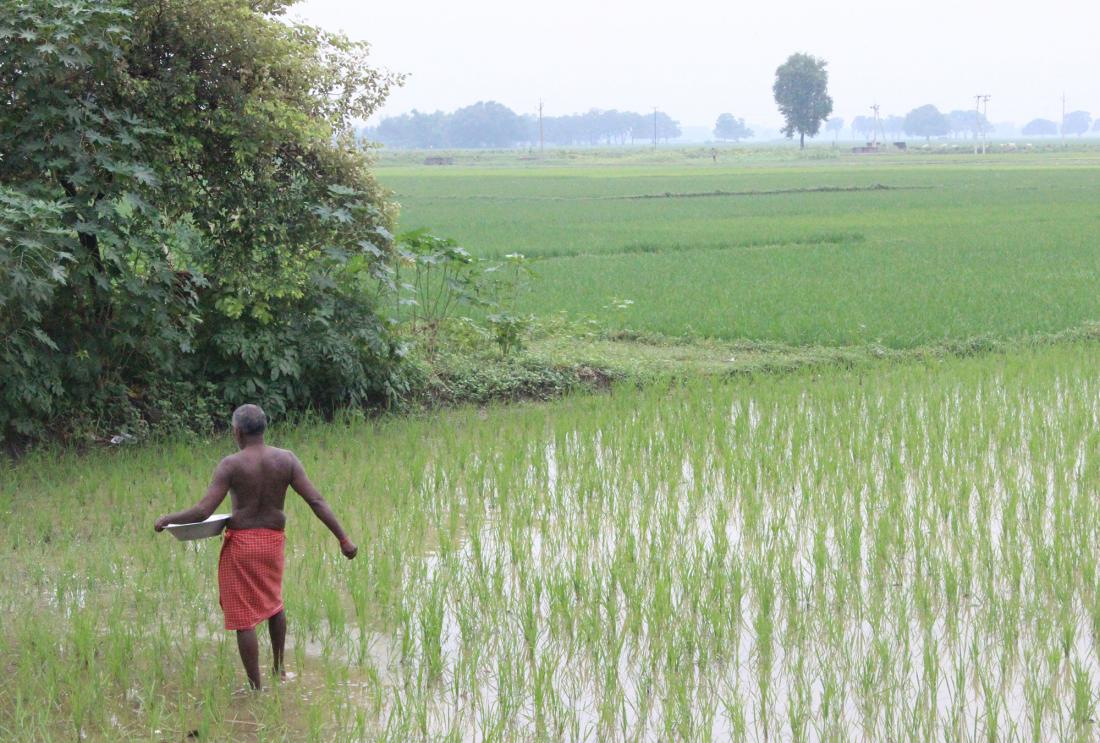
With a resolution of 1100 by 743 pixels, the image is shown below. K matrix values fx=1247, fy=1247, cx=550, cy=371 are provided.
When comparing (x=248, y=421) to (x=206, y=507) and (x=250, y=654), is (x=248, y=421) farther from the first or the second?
(x=250, y=654)

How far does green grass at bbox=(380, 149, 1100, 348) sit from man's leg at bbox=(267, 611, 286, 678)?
8.23 metres

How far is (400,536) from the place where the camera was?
20.4 ft

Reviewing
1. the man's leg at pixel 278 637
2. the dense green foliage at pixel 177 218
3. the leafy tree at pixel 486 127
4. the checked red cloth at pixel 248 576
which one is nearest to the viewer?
the checked red cloth at pixel 248 576

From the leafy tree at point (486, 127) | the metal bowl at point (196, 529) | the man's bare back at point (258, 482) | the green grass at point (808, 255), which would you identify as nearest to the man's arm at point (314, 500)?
the man's bare back at point (258, 482)

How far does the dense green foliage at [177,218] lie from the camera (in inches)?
295

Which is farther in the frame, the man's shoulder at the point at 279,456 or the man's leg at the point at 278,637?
the man's leg at the point at 278,637

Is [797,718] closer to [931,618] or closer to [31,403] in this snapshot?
[931,618]

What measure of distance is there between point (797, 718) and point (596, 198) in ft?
121

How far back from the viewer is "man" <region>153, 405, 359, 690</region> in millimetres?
4129

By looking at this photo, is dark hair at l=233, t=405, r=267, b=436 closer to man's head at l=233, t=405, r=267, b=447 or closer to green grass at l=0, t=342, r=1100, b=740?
man's head at l=233, t=405, r=267, b=447

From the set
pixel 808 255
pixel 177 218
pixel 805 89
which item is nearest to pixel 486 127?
pixel 805 89

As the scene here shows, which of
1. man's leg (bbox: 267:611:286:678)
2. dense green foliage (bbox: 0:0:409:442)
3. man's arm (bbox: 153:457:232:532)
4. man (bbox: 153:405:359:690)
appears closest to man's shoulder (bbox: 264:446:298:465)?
man (bbox: 153:405:359:690)

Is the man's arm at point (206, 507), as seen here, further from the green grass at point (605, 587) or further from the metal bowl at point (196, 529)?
the green grass at point (605, 587)

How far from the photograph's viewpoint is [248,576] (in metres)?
4.15
